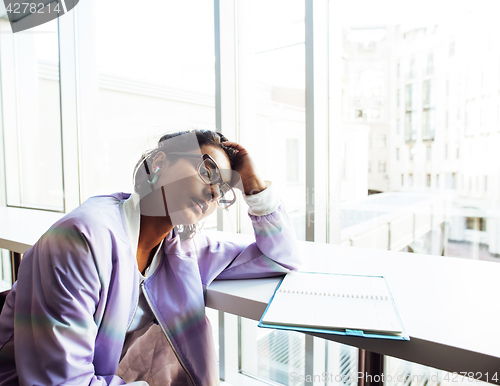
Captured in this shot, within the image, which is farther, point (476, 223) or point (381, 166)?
point (381, 166)

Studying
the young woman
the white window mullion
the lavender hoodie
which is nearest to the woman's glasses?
the young woman

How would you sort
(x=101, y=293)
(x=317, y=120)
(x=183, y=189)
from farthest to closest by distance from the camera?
Result: (x=317, y=120) < (x=183, y=189) < (x=101, y=293)

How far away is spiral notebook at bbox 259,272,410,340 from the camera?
0.62 meters

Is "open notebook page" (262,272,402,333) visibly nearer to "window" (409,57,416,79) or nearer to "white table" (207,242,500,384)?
"white table" (207,242,500,384)

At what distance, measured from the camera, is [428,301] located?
2.46 ft

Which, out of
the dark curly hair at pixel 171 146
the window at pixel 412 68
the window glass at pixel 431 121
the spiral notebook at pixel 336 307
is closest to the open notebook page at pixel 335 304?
the spiral notebook at pixel 336 307

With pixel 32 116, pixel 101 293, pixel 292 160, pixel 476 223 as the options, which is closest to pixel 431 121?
pixel 476 223

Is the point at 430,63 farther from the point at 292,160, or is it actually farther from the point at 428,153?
the point at 292,160

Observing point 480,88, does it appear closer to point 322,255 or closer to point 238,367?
point 322,255

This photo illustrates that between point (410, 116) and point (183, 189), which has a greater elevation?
point (410, 116)

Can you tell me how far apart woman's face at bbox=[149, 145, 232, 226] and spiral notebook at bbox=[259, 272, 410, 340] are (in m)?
0.28

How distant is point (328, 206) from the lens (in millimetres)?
1597

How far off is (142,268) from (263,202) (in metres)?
0.37

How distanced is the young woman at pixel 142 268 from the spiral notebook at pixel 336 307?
0.14 metres
